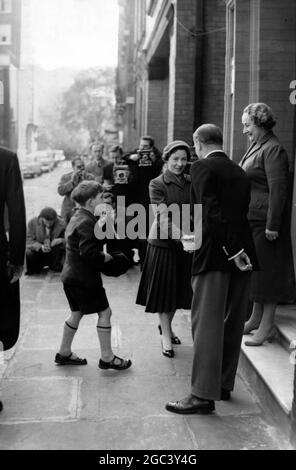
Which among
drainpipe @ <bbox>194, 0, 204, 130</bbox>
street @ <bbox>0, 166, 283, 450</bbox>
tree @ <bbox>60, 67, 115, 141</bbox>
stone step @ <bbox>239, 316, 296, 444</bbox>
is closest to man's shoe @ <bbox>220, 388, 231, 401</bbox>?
street @ <bbox>0, 166, 283, 450</bbox>

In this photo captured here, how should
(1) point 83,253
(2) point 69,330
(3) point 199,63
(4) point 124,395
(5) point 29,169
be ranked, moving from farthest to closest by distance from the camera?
(5) point 29,169, (3) point 199,63, (2) point 69,330, (1) point 83,253, (4) point 124,395

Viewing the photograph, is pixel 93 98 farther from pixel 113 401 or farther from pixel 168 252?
pixel 113 401

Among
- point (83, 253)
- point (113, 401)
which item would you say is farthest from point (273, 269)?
point (113, 401)

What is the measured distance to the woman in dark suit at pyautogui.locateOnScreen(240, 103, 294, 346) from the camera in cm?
473

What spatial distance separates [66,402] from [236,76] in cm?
383

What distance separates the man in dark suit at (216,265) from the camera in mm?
3881

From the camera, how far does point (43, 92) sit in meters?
99.2

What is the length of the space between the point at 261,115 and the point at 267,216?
30.3 inches

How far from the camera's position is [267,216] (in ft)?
15.8

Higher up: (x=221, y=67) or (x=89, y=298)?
(x=221, y=67)

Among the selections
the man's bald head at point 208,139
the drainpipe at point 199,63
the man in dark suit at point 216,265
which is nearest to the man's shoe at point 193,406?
the man in dark suit at point 216,265

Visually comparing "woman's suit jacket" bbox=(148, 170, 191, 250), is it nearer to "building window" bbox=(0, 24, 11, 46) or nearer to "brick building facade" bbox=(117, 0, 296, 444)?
"brick building facade" bbox=(117, 0, 296, 444)

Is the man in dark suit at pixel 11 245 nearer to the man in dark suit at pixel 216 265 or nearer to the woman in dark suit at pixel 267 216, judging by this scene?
the man in dark suit at pixel 216 265

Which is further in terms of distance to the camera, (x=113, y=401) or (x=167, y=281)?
(x=167, y=281)
